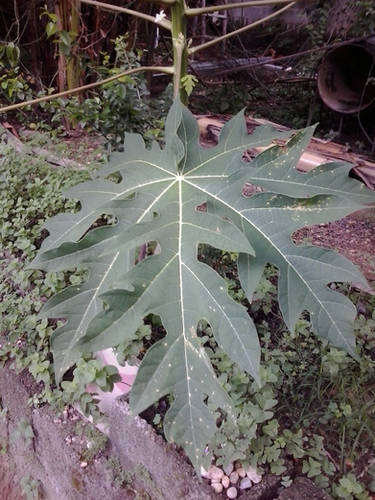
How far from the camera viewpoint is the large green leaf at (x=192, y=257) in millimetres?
723

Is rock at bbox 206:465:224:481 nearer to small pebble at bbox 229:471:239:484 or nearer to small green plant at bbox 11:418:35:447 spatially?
small pebble at bbox 229:471:239:484

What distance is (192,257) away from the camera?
2.67ft

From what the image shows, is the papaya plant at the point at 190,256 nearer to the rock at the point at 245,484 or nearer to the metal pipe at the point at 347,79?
the rock at the point at 245,484

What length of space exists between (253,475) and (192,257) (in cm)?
67

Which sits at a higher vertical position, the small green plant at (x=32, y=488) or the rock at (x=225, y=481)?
the rock at (x=225, y=481)

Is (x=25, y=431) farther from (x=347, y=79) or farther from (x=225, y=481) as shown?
(x=347, y=79)

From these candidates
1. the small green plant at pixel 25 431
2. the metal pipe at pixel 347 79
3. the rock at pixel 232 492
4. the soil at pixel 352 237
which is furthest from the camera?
the metal pipe at pixel 347 79

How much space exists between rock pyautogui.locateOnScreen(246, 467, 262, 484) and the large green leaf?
0.47m

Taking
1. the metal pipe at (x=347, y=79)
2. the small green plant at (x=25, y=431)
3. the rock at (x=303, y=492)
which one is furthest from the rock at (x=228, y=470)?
the metal pipe at (x=347, y=79)

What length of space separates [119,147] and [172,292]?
55.8 inches

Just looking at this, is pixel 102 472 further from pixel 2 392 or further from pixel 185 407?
pixel 185 407

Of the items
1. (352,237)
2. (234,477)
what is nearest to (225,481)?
(234,477)

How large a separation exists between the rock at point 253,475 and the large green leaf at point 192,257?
0.47m

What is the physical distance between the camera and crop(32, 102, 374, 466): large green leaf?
28.5 inches
